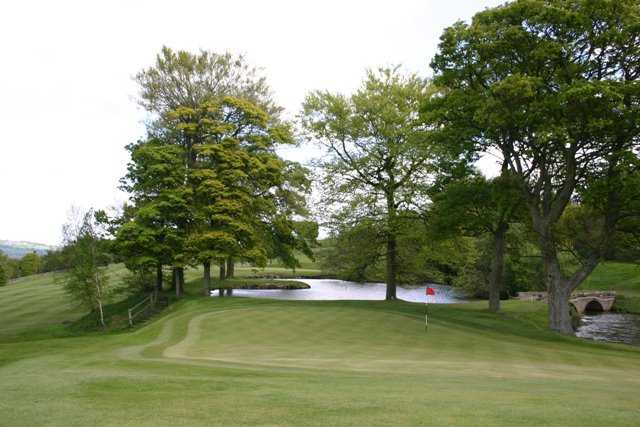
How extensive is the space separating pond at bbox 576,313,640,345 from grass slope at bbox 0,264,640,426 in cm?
1097

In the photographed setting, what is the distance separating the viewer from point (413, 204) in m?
30.4

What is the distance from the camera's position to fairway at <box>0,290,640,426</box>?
6359mm

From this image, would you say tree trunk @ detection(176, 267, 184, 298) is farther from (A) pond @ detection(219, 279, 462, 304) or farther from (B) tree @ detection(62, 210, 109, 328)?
(A) pond @ detection(219, 279, 462, 304)

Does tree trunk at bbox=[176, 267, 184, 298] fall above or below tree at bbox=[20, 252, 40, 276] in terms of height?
above

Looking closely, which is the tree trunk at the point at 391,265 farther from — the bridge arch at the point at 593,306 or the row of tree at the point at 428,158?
the bridge arch at the point at 593,306

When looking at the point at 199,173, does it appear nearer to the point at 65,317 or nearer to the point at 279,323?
the point at 279,323

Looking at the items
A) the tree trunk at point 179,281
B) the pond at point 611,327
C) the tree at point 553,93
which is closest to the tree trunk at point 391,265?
the tree at point 553,93

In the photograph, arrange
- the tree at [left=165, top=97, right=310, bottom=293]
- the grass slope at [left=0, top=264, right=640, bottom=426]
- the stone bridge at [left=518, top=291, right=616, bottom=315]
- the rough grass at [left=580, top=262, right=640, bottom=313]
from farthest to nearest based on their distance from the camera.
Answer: the rough grass at [left=580, top=262, right=640, bottom=313], the stone bridge at [left=518, top=291, right=616, bottom=315], the tree at [left=165, top=97, right=310, bottom=293], the grass slope at [left=0, top=264, right=640, bottom=426]

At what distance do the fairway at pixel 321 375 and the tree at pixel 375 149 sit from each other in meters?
8.51

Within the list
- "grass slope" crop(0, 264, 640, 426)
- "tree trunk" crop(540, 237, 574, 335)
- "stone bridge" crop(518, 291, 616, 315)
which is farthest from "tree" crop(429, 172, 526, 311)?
"stone bridge" crop(518, 291, 616, 315)

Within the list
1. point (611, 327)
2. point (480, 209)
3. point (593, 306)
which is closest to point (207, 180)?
point (480, 209)

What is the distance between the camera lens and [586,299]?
44.2 meters

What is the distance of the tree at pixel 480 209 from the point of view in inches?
920

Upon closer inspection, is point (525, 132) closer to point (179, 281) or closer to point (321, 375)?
point (321, 375)
